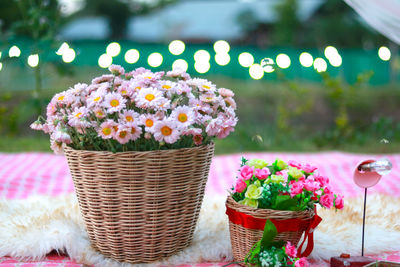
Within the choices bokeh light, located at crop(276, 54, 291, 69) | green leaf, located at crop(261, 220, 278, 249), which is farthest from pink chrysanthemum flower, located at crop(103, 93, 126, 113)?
bokeh light, located at crop(276, 54, 291, 69)

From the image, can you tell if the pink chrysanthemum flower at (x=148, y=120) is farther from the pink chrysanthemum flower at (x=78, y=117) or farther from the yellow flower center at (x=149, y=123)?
the pink chrysanthemum flower at (x=78, y=117)

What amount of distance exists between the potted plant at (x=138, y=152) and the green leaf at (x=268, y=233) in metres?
0.29

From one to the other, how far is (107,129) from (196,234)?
59cm

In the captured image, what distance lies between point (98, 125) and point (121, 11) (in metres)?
10.7

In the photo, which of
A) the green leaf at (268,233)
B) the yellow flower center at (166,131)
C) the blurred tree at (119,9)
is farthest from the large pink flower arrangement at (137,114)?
the blurred tree at (119,9)

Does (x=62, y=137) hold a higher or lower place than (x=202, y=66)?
lower

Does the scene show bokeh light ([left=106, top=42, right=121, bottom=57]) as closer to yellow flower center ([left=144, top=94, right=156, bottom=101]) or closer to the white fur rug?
the white fur rug

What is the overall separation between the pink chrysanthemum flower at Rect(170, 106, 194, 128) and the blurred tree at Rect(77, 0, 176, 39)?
10.6 metres

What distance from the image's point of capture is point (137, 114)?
4.35 ft

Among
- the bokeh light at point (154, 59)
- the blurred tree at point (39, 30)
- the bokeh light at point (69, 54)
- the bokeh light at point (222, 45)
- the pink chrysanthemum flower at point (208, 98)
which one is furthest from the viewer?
the bokeh light at point (154, 59)

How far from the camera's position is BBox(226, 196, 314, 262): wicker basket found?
1331mm

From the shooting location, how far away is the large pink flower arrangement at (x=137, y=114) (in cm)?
131

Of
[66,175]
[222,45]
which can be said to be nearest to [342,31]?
[222,45]

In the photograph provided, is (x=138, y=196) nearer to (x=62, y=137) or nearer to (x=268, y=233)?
(x=62, y=137)
